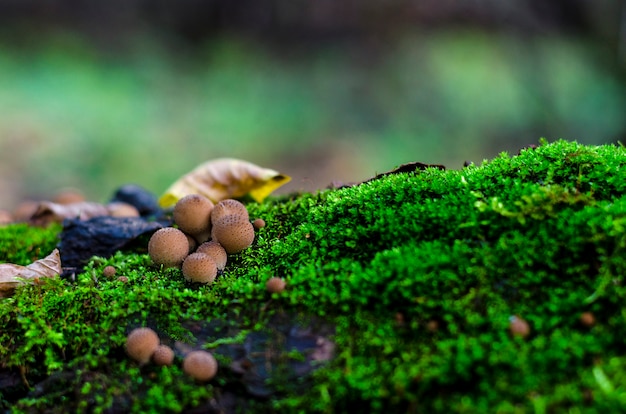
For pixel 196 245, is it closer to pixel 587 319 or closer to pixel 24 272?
pixel 24 272

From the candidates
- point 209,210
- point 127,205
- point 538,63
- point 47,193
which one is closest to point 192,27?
point 47,193

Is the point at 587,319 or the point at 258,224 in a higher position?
the point at 258,224

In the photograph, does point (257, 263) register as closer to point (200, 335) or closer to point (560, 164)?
point (200, 335)

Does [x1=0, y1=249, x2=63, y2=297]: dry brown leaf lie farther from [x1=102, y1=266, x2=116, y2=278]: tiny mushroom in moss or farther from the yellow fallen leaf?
the yellow fallen leaf

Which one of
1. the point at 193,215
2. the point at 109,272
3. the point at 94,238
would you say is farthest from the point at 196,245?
the point at 94,238

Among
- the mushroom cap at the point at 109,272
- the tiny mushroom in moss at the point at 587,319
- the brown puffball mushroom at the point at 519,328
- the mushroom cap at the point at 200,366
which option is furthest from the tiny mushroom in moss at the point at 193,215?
the tiny mushroom in moss at the point at 587,319

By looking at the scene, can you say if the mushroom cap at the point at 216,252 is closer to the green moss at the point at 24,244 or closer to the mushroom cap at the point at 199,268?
the mushroom cap at the point at 199,268

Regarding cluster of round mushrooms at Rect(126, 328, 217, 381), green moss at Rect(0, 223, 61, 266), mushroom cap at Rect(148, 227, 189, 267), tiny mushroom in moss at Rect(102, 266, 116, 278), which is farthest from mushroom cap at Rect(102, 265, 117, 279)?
green moss at Rect(0, 223, 61, 266)
